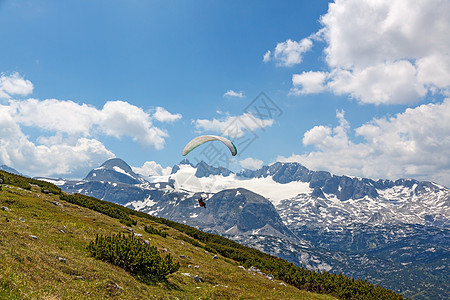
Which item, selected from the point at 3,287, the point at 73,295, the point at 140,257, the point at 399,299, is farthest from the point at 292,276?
the point at 3,287

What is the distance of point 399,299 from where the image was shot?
33594 millimetres

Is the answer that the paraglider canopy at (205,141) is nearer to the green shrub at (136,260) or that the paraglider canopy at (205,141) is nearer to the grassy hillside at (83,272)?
the grassy hillside at (83,272)

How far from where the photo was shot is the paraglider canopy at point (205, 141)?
1737 inches

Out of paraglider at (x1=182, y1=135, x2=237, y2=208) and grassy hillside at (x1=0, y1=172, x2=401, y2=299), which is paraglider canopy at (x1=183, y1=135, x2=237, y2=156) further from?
grassy hillside at (x1=0, y1=172, x2=401, y2=299)

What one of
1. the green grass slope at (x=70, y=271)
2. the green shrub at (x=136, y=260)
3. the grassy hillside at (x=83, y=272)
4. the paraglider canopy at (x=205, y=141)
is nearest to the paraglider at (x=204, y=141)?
the paraglider canopy at (x=205, y=141)

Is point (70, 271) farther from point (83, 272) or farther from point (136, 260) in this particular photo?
point (136, 260)

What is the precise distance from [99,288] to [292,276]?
26104mm

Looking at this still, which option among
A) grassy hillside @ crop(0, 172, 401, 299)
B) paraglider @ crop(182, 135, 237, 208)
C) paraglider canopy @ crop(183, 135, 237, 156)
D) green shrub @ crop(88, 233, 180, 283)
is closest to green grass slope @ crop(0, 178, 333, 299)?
grassy hillside @ crop(0, 172, 401, 299)

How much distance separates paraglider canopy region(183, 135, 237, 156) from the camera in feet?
145

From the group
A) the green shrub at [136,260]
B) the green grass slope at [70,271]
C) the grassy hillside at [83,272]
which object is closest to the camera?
the green grass slope at [70,271]

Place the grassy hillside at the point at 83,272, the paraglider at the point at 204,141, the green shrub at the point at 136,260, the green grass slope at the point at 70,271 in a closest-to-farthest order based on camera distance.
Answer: the green grass slope at the point at 70,271 < the grassy hillside at the point at 83,272 < the green shrub at the point at 136,260 < the paraglider at the point at 204,141

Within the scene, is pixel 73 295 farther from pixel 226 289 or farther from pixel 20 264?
pixel 226 289

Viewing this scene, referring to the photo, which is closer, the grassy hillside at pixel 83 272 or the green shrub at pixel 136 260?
the grassy hillside at pixel 83 272

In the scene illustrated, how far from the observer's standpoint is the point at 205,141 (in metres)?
45.3
